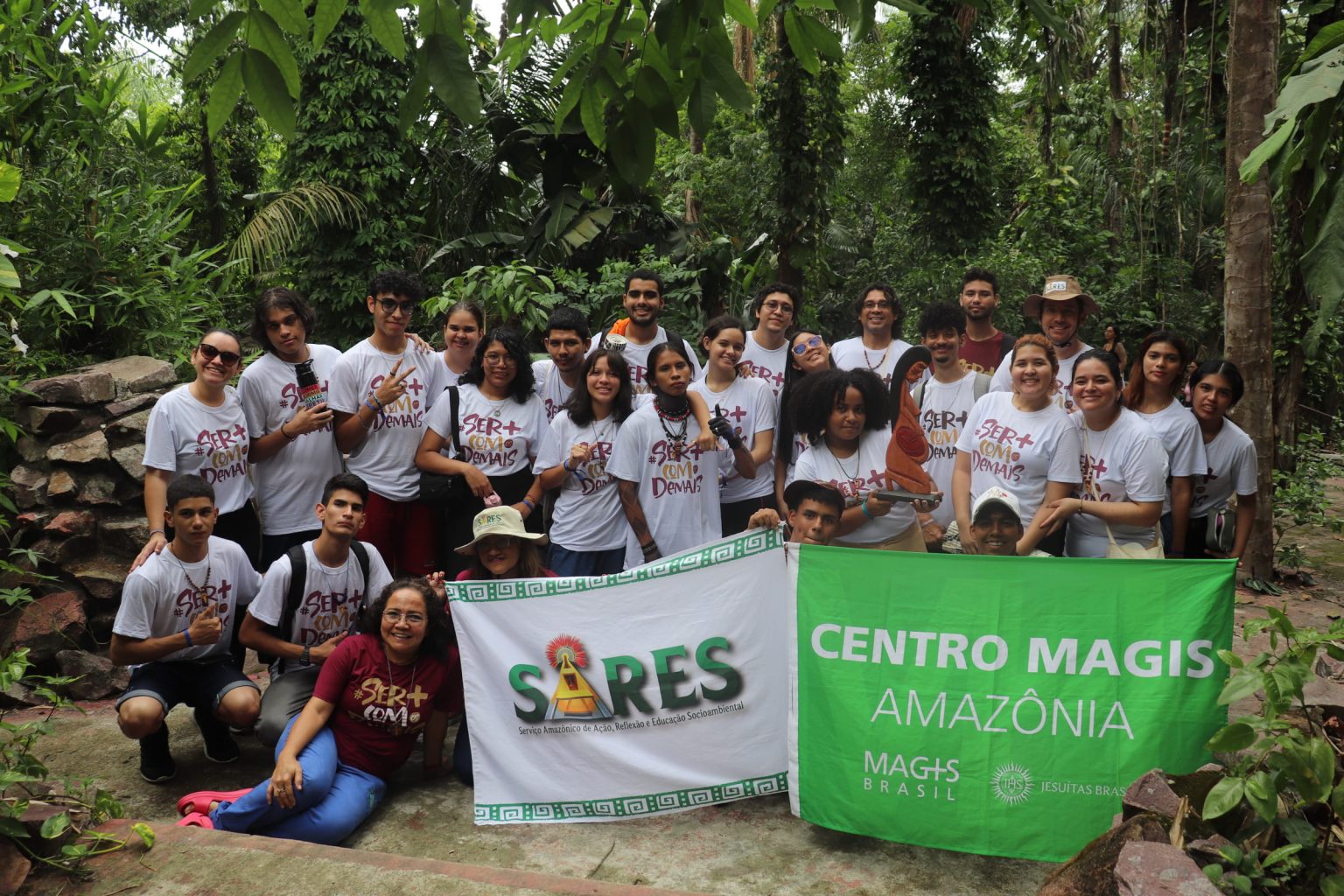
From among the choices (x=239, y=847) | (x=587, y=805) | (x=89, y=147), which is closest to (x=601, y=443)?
(x=587, y=805)

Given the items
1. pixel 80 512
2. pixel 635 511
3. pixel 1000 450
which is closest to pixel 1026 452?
pixel 1000 450

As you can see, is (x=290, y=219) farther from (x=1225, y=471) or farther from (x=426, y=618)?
(x=1225, y=471)

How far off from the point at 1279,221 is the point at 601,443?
6.32m

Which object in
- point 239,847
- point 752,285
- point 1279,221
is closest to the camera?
point 239,847

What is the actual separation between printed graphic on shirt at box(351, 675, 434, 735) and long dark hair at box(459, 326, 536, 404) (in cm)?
157

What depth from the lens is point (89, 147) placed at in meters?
7.62

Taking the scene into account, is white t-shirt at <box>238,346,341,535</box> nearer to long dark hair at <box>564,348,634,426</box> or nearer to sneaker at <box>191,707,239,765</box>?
sneaker at <box>191,707,239,765</box>

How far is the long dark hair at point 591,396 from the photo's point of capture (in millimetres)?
5102

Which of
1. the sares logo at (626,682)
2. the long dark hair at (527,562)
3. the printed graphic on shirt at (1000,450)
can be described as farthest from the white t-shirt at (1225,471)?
the long dark hair at (527,562)

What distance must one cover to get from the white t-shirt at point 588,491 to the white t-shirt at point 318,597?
88cm

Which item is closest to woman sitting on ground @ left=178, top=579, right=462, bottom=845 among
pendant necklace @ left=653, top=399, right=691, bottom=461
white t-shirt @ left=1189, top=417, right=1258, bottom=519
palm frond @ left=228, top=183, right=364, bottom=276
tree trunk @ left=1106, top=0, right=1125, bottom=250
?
pendant necklace @ left=653, top=399, right=691, bottom=461

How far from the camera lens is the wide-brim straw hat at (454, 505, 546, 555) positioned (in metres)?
4.50

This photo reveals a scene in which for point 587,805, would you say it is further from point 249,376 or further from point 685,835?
point 249,376

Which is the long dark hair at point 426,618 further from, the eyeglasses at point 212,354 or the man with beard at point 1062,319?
the man with beard at point 1062,319
